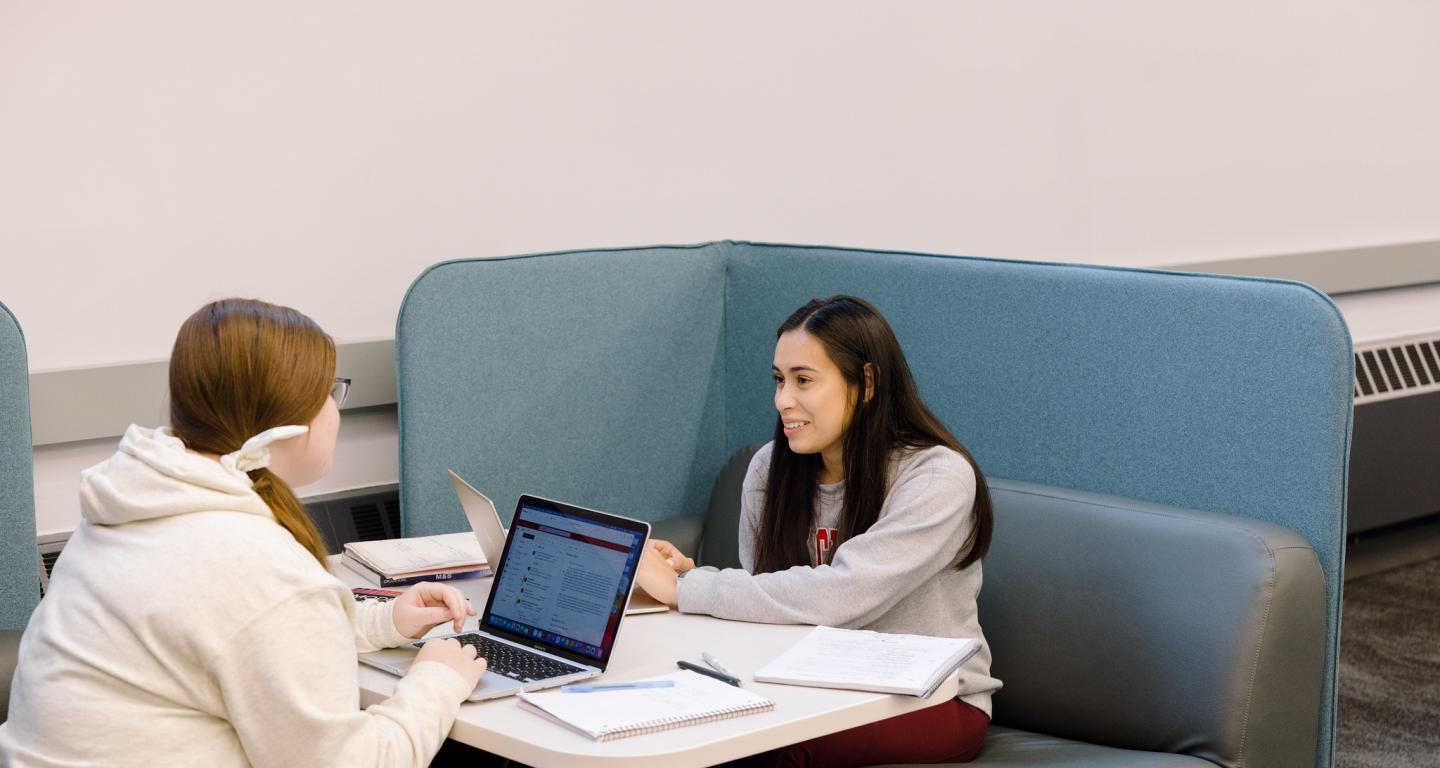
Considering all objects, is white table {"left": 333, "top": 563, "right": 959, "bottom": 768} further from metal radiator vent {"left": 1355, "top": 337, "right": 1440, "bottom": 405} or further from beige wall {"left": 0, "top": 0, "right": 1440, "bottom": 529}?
metal radiator vent {"left": 1355, "top": 337, "right": 1440, "bottom": 405}

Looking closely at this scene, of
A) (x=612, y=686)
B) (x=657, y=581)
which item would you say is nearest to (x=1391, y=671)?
(x=657, y=581)

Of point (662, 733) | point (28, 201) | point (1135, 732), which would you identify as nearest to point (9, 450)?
point (28, 201)

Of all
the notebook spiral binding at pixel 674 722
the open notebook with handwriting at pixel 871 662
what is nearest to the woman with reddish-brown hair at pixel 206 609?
the notebook spiral binding at pixel 674 722

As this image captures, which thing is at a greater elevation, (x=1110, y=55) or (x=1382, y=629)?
(x=1110, y=55)

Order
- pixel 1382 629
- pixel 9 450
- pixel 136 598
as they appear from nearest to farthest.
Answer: pixel 136 598
pixel 9 450
pixel 1382 629

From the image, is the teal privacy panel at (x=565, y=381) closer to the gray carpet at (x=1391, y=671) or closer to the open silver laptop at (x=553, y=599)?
the open silver laptop at (x=553, y=599)

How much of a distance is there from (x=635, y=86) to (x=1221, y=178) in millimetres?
2149

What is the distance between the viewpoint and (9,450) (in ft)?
7.87

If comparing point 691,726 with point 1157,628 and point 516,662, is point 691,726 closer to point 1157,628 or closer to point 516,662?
point 516,662

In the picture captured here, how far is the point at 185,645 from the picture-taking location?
1435 millimetres

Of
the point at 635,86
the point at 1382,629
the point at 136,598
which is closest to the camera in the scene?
the point at 136,598

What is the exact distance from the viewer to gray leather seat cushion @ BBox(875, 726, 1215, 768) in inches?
84.0

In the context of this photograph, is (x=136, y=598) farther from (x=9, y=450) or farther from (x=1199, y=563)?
(x=1199, y=563)

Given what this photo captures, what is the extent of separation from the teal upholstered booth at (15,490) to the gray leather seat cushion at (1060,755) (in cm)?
158
